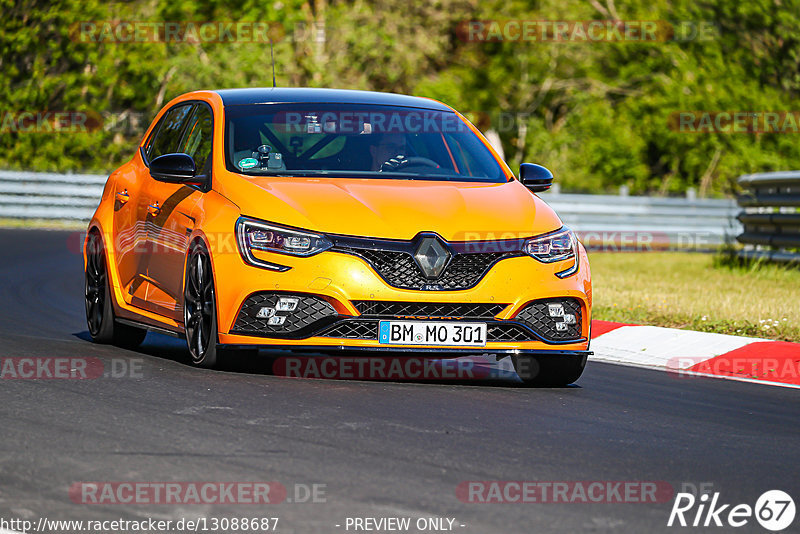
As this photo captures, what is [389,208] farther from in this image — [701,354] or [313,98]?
[701,354]

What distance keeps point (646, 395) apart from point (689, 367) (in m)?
1.65

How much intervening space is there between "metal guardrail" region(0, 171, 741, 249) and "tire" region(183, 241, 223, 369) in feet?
67.8

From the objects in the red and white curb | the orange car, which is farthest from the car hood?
the red and white curb

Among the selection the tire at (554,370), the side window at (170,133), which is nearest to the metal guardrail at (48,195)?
the side window at (170,133)

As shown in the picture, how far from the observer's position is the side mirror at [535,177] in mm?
9438

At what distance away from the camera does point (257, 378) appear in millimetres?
8312

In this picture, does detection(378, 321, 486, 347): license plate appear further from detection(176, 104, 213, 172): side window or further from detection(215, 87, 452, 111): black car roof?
detection(215, 87, 452, 111): black car roof

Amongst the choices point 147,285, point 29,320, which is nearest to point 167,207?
point 147,285

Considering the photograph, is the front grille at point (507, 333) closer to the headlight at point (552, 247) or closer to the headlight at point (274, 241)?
the headlight at point (552, 247)

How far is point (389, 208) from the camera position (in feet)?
27.0

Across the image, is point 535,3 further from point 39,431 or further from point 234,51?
point 39,431

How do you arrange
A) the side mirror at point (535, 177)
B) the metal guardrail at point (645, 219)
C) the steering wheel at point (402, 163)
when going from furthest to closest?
the metal guardrail at point (645, 219) → the side mirror at point (535, 177) → the steering wheel at point (402, 163)

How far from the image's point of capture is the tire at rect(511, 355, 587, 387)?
8750 millimetres

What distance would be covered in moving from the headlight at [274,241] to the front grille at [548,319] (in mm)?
1219
